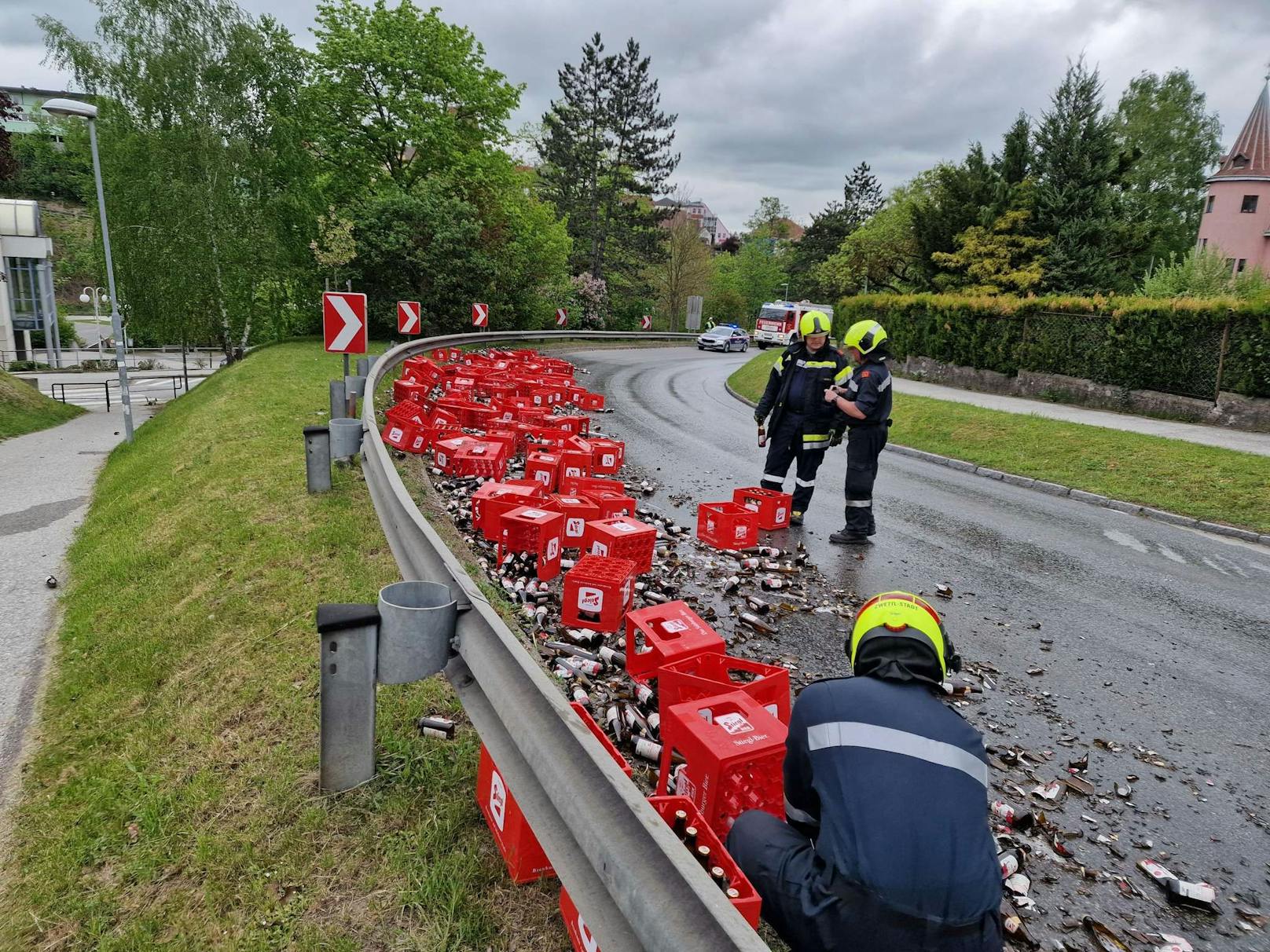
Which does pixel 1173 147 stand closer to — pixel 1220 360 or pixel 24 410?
pixel 1220 360

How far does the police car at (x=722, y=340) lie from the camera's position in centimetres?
4019

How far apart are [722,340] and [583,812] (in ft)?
130

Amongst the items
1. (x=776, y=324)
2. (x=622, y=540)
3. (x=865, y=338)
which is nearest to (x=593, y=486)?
(x=622, y=540)

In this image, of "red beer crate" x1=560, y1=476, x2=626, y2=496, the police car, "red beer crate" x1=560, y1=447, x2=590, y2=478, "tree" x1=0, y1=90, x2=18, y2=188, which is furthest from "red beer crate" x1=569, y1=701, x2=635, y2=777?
"tree" x1=0, y1=90, x2=18, y2=188

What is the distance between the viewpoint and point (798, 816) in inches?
97.9

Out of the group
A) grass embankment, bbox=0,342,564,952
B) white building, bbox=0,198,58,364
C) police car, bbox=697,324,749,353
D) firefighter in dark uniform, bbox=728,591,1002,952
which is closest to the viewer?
firefighter in dark uniform, bbox=728,591,1002,952

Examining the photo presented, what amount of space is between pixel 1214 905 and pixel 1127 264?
1364 inches

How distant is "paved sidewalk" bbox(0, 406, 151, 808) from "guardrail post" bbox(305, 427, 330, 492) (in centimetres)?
227

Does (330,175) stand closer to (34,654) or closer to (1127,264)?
(34,654)

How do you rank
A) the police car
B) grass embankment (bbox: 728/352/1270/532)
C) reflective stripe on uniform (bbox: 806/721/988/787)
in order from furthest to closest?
the police car
grass embankment (bbox: 728/352/1270/532)
reflective stripe on uniform (bbox: 806/721/988/787)

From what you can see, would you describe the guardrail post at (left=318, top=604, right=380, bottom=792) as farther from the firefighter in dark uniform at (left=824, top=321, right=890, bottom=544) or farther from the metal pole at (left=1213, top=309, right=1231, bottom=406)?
the metal pole at (left=1213, top=309, right=1231, bottom=406)

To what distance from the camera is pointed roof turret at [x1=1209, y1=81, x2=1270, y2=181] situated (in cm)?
4234

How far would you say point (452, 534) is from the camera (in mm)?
5906

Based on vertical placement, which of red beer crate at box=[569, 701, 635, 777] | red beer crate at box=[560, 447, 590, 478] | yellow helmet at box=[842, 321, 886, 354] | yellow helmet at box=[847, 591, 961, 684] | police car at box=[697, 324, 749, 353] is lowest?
red beer crate at box=[560, 447, 590, 478]
